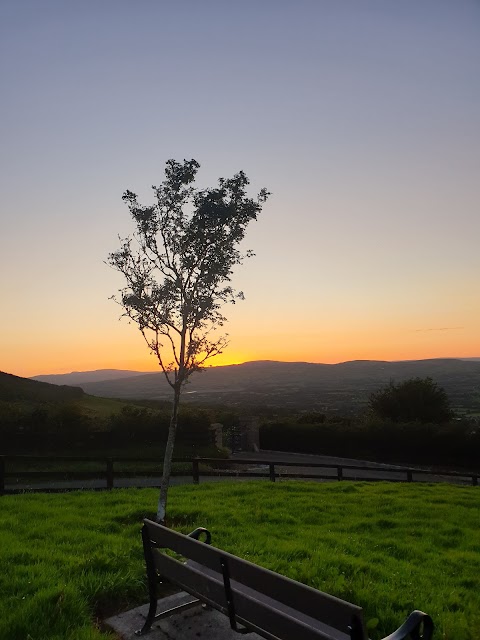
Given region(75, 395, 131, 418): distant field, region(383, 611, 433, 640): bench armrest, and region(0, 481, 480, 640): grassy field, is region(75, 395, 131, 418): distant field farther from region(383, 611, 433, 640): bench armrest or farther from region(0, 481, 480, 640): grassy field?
region(383, 611, 433, 640): bench armrest

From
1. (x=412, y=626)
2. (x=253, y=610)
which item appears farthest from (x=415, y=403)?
(x=412, y=626)

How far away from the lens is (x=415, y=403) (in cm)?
3691

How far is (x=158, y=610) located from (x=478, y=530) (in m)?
7.40

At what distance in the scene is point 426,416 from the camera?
120ft

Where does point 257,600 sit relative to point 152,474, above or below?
above

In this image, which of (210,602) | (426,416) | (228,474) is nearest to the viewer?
(210,602)

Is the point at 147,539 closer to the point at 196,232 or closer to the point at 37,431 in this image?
the point at 196,232

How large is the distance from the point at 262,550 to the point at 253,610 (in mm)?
3464

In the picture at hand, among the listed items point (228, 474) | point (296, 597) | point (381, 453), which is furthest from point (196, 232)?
point (381, 453)

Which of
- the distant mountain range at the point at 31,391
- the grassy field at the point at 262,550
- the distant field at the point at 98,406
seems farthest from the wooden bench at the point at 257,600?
the distant mountain range at the point at 31,391

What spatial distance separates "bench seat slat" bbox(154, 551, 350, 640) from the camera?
3.44m

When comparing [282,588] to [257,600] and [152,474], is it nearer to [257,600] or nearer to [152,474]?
[257,600]

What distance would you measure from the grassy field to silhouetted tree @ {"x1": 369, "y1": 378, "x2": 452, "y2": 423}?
79.9ft

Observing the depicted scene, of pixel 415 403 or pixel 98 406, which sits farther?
pixel 415 403
